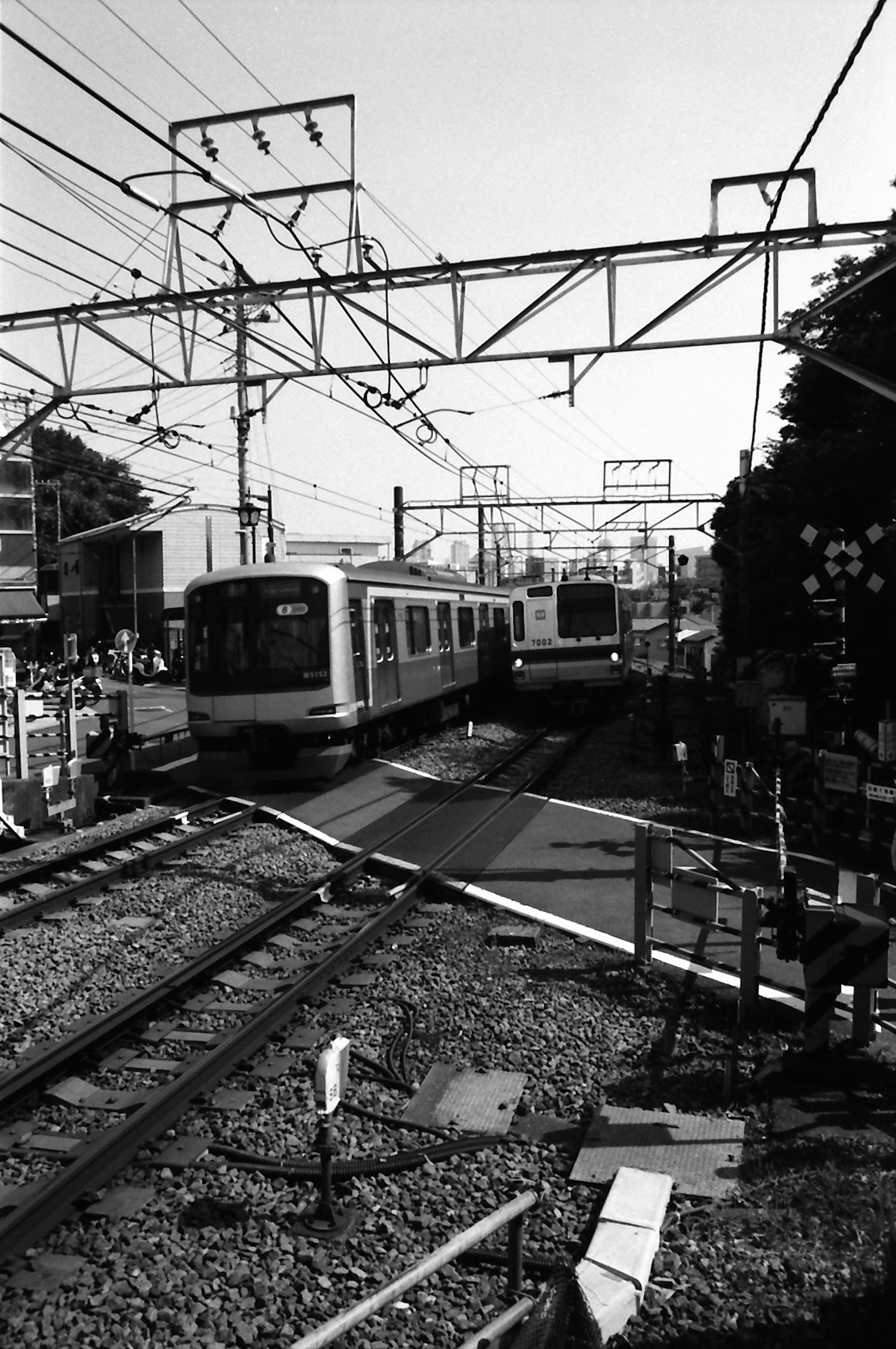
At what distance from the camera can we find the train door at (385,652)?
1462 centimetres

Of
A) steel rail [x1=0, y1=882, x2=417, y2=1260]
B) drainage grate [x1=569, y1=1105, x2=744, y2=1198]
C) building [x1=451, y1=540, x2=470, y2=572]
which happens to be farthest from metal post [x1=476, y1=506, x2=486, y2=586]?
building [x1=451, y1=540, x2=470, y2=572]

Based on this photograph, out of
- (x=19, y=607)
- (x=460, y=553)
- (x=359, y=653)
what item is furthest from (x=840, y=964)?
(x=460, y=553)

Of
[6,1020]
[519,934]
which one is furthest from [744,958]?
[6,1020]

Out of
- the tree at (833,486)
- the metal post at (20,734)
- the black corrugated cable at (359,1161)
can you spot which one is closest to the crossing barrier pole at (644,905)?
the black corrugated cable at (359,1161)

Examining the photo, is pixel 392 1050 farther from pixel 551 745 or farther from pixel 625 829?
pixel 551 745

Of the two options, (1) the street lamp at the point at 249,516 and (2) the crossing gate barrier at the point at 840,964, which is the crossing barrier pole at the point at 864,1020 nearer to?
(2) the crossing gate barrier at the point at 840,964

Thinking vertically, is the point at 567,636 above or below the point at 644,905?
above

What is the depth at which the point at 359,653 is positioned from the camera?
1373cm

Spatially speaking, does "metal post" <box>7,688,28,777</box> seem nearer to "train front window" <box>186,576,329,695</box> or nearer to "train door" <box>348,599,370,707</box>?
"train front window" <box>186,576,329,695</box>

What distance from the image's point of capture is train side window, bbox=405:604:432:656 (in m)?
16.6

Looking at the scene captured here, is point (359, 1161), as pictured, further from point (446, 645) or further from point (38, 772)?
point (446, 645)

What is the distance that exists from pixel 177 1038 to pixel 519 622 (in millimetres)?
16135

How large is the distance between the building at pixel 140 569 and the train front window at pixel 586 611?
2061cm

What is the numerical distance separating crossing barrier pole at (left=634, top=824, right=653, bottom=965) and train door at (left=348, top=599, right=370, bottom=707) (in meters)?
6.98
